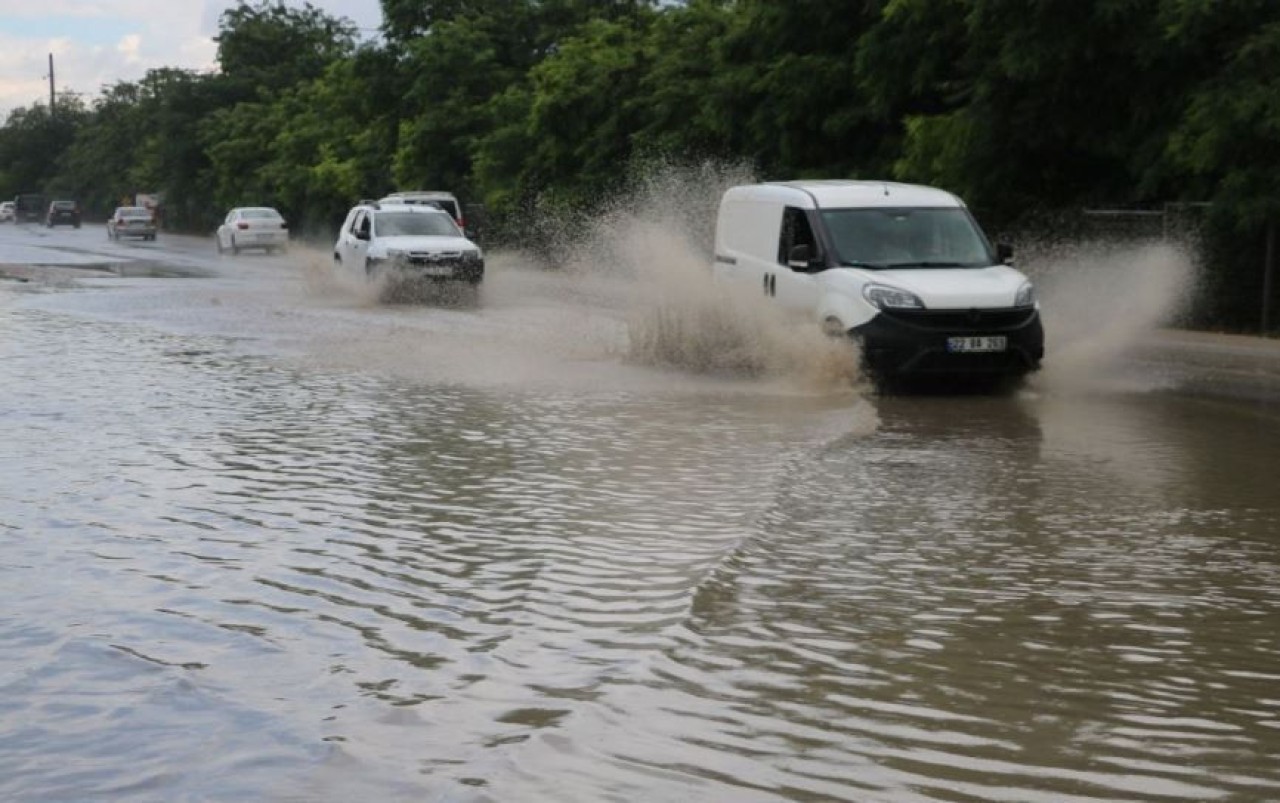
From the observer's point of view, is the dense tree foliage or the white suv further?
the white suv

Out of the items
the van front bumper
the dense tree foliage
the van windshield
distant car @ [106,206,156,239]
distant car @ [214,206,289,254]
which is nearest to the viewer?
the van front bumper

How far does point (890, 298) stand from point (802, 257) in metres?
1.40

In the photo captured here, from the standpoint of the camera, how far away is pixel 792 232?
56.7 ft

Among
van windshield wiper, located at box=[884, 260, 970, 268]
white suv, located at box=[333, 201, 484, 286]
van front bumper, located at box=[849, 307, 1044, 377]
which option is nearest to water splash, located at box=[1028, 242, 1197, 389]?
van windshield wiper, located at box=[884, 260, 970, 268]

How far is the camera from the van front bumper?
50.1 feet

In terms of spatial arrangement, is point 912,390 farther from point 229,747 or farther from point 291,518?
point 229,747

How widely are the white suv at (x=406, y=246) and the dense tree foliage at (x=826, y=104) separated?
5.54 metres

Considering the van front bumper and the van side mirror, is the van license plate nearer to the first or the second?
the van front bumper

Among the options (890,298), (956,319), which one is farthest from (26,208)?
(956,319)

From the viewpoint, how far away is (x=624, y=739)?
17.9 ft

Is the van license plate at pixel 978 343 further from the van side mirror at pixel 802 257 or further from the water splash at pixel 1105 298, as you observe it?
the water splash at pixel 1105 298

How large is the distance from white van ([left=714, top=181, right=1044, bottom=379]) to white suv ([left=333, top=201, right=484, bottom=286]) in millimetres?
11777

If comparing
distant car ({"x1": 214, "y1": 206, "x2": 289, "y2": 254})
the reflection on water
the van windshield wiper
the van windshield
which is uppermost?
the van windshield

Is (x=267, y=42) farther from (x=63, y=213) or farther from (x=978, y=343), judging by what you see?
(x=978, y=343)
